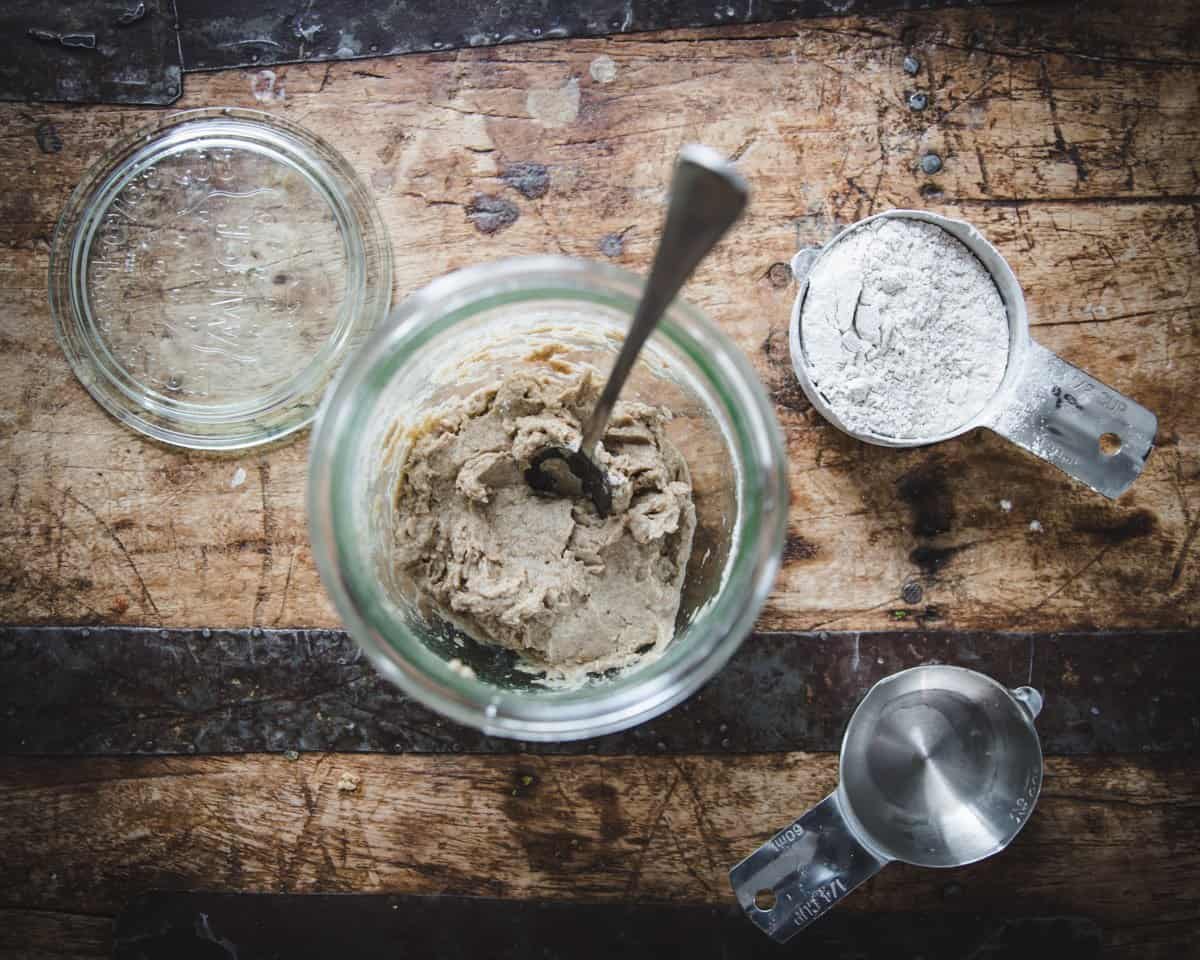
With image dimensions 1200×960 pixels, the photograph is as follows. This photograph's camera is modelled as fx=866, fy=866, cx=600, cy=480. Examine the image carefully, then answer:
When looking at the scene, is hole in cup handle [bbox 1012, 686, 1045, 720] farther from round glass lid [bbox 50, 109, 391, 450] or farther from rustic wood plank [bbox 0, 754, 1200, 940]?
round glass lid [bbox 50, 109, 391, 450]

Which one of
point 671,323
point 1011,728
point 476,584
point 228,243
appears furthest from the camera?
point 228,243

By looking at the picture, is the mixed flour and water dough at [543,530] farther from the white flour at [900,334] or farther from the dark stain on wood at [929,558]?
the dark stain on wood at [929,558]

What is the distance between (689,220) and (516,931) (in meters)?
1.13

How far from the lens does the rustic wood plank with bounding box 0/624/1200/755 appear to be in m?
1.31

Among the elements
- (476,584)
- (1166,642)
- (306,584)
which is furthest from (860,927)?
(306,584)

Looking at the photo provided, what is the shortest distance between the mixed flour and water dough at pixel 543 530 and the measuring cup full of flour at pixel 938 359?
0.98 feet

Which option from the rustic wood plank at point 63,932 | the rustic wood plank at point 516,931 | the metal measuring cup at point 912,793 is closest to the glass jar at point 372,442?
the metal measuring cup at point 912,793

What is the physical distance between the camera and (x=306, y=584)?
4.32ft

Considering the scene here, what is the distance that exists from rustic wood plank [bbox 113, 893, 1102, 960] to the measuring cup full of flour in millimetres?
724

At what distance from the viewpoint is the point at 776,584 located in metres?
1.31

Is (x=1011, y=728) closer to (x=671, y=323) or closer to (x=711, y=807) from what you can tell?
(x=711, y=807)

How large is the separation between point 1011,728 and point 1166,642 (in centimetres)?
30

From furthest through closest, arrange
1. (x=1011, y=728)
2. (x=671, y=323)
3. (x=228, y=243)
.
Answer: (x=228, y=243)
(x=1011, y=728)
(x=671, y=323)

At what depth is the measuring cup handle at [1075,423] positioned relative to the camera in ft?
3.97
